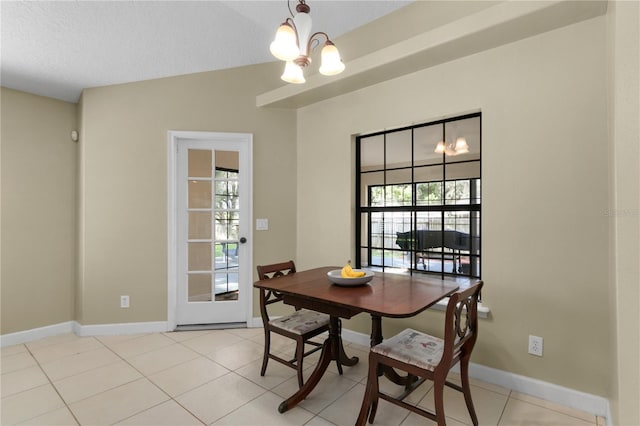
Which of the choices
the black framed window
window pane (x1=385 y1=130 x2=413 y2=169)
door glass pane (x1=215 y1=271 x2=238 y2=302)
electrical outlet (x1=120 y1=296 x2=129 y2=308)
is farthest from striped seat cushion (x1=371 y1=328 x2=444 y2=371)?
electrical outlet (x1=120 y1=296 x2=129 y2=308)

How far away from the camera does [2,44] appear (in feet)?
8.03

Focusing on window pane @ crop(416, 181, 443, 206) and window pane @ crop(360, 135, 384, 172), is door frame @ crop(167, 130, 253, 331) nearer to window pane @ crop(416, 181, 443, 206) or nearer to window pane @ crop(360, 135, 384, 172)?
window pane @ crop(360, 135, 384, 172)

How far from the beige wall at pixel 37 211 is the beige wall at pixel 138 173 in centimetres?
34

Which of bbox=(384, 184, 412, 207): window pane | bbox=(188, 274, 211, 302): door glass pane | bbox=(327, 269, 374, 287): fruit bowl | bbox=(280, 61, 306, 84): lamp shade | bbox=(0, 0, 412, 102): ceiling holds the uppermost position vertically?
bbox=(0, 0, 412, 102): ceiling

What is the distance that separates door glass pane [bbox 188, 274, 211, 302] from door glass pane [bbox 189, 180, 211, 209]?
2.48 feet

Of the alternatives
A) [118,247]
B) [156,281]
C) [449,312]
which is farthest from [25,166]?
[449,312]

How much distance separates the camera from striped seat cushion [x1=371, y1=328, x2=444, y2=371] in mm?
1663

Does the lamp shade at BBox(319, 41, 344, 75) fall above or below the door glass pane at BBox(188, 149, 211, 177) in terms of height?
above

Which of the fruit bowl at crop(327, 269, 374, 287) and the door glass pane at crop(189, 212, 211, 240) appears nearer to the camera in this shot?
the fruit bowl at crop(327, 269, 374, 287)

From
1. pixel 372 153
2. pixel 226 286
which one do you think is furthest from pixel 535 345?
pixel 226 286

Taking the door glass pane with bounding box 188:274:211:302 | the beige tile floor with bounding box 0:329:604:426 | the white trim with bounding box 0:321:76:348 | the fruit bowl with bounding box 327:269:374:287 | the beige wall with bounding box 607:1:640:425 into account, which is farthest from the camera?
the door glass pane with bounding box 188:274:211:302

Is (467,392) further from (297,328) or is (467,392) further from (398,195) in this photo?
(398,195)

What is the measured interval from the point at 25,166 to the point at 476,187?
422 centimetres

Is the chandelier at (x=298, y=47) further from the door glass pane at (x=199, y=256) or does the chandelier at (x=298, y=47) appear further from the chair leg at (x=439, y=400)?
the door glass pane at (x=199, y=256)
